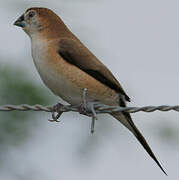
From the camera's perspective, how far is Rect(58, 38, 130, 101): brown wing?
260 inches

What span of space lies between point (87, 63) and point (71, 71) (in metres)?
0.31

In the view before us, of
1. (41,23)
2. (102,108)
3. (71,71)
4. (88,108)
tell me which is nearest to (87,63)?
(71,71)

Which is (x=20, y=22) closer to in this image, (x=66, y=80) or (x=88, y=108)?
(x=66, y=80)

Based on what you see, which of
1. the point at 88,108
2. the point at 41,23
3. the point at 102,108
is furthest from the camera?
the point at 41,23

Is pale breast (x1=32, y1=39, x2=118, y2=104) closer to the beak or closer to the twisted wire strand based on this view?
the twisted wire strand

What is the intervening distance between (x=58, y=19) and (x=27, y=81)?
4.10 feet

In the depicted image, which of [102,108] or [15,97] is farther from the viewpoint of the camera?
[15,97]

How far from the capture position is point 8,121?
852 centimetres

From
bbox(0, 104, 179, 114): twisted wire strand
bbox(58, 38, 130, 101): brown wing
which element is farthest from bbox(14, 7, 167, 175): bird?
bbox(0, 104, 179, 114): twisted wire strand

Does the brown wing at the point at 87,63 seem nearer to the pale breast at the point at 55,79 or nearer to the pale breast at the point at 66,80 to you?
the pale breast at the point at 66,80

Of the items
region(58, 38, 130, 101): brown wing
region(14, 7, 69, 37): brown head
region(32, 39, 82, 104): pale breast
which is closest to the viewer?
region(32, 39, 82, 104): pale breast

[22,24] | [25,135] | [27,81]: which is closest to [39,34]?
[22,24]

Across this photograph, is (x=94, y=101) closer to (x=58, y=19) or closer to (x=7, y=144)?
(x=58, y=19)

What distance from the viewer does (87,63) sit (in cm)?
670
